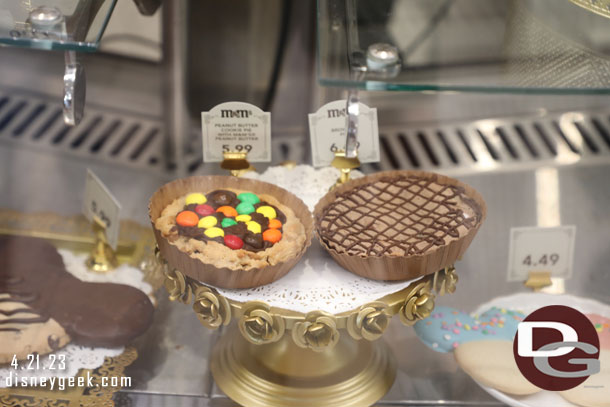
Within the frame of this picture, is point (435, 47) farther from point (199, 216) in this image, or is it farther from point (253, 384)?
point (253, 384)

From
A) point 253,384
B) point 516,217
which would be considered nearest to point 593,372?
point 516,217

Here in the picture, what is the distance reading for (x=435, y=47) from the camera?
113cm

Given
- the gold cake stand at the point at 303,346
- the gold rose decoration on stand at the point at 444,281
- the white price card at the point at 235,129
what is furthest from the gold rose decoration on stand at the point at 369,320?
the white price card at the point at 235,129

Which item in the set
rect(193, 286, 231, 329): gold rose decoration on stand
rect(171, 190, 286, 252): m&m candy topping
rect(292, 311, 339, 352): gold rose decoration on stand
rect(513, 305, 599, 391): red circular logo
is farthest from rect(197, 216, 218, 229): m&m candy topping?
rect(513, 305, 599, 391): red circular logo

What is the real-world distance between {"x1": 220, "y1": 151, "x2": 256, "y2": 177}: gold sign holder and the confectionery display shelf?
252mm

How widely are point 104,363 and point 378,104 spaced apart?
32.8 inches

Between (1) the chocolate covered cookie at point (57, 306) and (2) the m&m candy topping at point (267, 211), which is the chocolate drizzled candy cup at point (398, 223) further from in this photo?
(1) the chocolate covered cookie at point (57, 306)

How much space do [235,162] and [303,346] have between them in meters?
0.36

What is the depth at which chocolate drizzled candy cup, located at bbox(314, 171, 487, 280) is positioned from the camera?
3.66 feet

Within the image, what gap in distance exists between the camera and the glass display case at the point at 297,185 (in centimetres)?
108

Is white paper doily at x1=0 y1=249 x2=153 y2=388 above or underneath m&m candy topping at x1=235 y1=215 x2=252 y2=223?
underneath

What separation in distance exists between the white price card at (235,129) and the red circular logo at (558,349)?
0.50m

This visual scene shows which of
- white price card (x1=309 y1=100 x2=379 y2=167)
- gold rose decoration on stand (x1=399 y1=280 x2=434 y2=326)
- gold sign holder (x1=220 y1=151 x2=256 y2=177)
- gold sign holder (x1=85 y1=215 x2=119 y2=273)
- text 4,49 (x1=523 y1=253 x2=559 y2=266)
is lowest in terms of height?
gold sign holder (x1=85 y1=215 x2=119 y2=273)

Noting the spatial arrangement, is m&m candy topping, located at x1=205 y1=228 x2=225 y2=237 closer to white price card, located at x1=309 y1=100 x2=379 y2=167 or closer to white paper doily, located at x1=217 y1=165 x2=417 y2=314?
white paper doily, located at x1=217 y1=165 x2=417 y2=314
